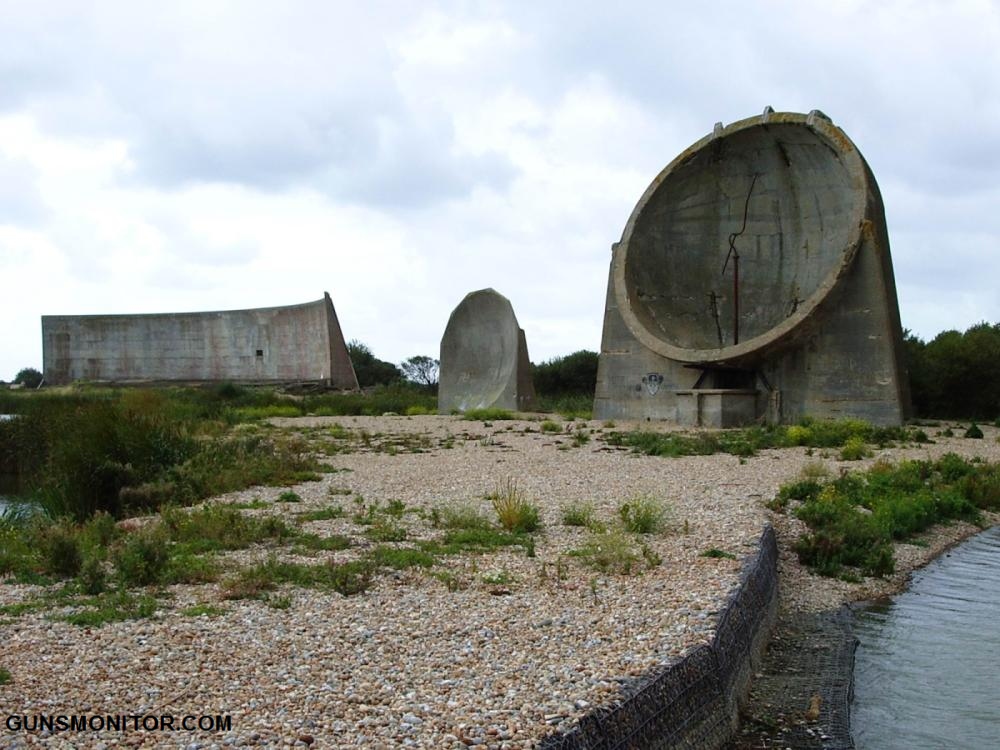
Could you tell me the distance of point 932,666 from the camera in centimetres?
617

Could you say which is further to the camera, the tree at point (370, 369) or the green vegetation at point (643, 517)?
the tree at point (370, 369)

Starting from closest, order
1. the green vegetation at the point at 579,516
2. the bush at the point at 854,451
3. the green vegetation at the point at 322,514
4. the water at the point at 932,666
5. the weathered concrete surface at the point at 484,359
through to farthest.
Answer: the water at the point at 932,666 → the green vegetation at the point at 579,516 → the green vegetation at the point at 322,514 → the bush at the point at 854,451 → the weathered concrete surface at the point at 484,359

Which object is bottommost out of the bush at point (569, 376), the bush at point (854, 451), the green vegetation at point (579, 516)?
the green vegetation at point (579, 516)

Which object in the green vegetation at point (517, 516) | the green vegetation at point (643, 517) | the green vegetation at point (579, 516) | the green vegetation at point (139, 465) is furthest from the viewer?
the green vegetation at point (139, 465)

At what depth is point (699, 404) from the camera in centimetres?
2075

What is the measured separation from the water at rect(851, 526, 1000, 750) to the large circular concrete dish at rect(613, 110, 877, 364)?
11906 millimetres

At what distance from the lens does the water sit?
16.9ft

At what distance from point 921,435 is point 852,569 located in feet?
29.1

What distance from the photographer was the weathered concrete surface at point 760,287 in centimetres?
1898

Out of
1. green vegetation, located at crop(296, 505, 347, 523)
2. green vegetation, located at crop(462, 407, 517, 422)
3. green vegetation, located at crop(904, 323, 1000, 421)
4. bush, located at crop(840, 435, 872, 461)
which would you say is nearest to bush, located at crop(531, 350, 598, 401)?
green vegetation, located at crop(462, 407, 517, 422)

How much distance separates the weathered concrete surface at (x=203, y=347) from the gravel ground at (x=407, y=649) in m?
31.0

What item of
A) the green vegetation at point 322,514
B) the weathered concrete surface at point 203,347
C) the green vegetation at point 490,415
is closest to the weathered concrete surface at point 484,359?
the green vegetation at point 490,415

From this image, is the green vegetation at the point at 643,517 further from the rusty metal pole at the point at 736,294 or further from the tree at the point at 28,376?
the tree at the point at 28,376

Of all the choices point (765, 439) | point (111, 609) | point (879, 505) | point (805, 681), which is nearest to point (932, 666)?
point (805, 681)
